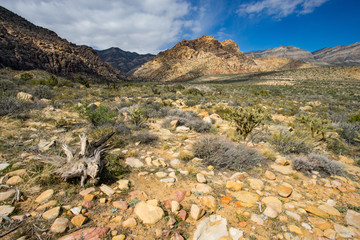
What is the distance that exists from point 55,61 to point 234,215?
58506 mm

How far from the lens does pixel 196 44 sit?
125 metres

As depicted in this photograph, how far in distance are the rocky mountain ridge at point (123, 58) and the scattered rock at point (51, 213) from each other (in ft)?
560

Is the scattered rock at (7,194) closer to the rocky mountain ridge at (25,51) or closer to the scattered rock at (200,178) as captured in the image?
the scattered rock at (200,178)

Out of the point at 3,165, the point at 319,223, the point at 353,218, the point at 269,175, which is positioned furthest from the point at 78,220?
the point at 353,218

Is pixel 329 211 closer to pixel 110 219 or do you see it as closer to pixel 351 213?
pixel 351 213

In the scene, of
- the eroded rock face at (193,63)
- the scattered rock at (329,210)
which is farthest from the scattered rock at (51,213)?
the eroded rock face at (193,63)

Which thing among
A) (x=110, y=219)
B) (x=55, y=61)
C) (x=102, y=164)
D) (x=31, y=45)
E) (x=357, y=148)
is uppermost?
(x=31, y=45)

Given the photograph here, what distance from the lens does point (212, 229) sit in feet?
6.07

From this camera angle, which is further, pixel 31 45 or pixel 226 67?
pixel 226 67

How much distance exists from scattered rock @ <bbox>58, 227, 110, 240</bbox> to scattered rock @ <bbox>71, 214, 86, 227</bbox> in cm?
9

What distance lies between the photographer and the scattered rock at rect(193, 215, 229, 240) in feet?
5.80

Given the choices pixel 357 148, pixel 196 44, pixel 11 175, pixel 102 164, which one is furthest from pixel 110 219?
pixel 196 44

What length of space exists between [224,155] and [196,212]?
5.70 feet

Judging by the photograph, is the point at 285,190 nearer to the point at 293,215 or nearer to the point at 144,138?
the point at 293,215
